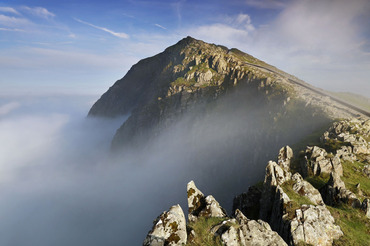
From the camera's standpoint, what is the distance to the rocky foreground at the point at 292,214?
15781 millimetres

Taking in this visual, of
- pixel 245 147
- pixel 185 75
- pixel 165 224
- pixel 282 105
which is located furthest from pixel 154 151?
pixel 165 224

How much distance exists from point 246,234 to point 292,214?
30.1 feet

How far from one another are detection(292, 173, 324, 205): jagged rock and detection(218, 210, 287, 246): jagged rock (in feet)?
43.2

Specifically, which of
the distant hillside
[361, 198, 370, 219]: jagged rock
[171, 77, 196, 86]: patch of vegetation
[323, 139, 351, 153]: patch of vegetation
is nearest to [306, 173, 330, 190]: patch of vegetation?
[361, 198, 370, 219]: jagged rock

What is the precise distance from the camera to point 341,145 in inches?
1768

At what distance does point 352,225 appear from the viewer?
70.8 feet

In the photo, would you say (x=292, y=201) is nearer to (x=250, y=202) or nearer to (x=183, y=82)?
(x=250, y=202)

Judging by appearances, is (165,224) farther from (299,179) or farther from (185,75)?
(185,75)

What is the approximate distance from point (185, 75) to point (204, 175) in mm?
94251

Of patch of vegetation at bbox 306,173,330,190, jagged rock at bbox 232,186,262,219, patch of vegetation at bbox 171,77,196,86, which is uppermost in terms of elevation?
patch of vegetation at bbox 306,173,330,190

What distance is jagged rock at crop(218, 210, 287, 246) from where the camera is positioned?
50.2ft

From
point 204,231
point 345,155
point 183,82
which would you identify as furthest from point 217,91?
point 204,231

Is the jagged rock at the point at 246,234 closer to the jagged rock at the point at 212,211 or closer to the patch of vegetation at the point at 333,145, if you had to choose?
the jagged rock at the point at 212,211

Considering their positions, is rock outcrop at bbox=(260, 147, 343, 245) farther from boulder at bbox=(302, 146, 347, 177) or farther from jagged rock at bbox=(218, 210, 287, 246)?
boulder at bbox=(302, 146, 347, 177)
